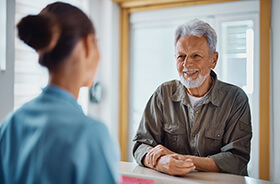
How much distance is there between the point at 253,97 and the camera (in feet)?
7.77

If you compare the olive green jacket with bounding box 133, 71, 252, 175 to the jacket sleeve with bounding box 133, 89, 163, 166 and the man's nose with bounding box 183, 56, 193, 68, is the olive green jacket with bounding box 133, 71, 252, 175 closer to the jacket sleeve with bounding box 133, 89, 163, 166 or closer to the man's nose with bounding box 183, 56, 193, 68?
the jacket sleeve with bounding box 133, 89, 163, 166

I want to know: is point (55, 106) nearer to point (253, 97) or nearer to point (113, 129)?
point (253, 97)

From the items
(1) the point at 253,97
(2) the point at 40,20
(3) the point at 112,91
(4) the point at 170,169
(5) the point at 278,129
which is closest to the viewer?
(2) the point at 40,20

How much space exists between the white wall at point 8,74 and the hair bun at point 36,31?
113 centimetres

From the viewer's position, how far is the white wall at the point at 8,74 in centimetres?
171

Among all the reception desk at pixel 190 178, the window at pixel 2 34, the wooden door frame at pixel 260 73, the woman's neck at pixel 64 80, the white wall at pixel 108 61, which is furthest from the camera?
the white wall at pixel 108 61

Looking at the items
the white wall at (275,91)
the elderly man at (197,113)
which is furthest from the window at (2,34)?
the white wall at (275,91)

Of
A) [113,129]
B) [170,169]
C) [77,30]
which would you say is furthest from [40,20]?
[113,129]

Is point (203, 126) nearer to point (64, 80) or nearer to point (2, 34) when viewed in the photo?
point (64, 80)

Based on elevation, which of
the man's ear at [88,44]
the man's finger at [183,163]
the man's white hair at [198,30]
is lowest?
the man's finger at [183,163]

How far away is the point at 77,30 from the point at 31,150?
0.92 feet

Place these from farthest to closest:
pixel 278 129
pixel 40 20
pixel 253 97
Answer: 1. pixel 253 97
2. pixel 278 129
3. pixel 40 20

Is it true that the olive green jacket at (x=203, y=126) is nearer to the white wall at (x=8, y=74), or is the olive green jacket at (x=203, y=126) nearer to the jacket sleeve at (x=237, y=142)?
the jacket sleeve at (x=237, y=142)

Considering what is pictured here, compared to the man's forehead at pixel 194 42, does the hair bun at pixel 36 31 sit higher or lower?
lower
